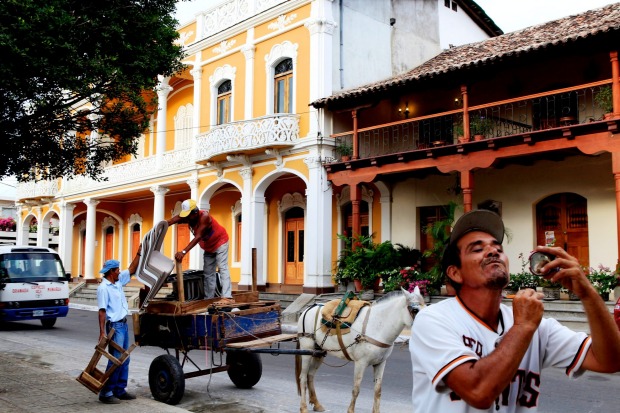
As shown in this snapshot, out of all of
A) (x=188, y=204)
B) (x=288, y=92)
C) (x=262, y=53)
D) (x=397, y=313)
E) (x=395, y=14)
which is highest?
(x=395, y=14)

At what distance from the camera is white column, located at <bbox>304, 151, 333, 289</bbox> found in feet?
63.1

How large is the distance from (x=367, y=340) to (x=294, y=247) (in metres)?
16.4

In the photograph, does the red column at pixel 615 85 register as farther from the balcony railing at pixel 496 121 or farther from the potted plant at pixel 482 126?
the potted plant at pixel 482 126

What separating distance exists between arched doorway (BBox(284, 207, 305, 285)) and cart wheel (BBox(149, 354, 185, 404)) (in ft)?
48.4

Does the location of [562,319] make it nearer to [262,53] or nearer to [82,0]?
[82,0]

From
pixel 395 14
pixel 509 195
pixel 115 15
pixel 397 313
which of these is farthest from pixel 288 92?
pixel 397 313

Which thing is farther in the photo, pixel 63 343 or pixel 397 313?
pixel 63 343

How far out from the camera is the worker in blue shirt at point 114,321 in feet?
24.4

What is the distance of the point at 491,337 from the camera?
221 cm

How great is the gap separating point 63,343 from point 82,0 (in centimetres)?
783

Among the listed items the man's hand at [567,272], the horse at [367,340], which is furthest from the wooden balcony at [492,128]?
the man's hand at [567,272]

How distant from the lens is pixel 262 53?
72.2ft

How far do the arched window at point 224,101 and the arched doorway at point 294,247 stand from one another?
440cm

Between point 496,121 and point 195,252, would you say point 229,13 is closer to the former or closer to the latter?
point 195,252
